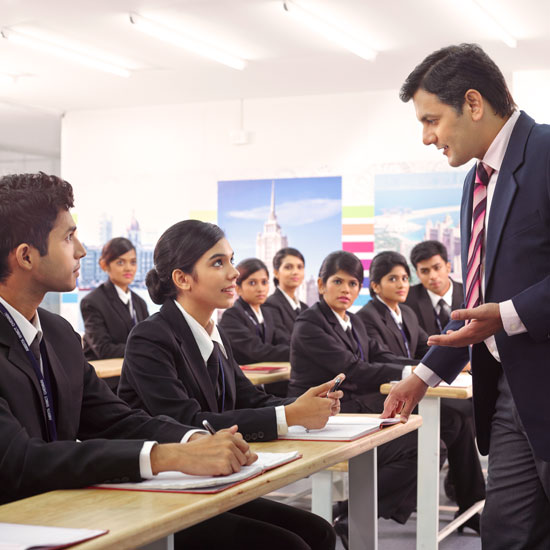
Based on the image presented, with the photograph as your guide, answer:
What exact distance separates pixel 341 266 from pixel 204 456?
3258 mm

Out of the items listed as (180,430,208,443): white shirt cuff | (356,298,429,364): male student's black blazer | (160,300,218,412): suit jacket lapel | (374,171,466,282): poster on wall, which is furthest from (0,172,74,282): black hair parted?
(374,171,466,282): poster on wall

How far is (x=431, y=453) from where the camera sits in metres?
3.66

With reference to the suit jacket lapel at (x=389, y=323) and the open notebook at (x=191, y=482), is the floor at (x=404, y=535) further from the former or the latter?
the open notebook at (x=191, y=482)

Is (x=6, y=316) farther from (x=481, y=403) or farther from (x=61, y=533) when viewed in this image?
(x=481, y=403)

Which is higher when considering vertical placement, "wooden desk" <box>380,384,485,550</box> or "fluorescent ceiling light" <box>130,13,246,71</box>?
"fluorescent ceiling light" <box>130,13,246,71</box>

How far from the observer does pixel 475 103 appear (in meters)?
2.08

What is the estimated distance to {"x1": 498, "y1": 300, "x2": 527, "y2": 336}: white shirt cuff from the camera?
1888 mm

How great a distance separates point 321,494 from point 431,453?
1.84 feet

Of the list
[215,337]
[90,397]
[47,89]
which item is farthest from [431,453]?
[47,89]

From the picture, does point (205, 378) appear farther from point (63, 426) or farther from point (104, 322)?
point (104, 322)

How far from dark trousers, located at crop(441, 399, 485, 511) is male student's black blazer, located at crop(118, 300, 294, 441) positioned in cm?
220

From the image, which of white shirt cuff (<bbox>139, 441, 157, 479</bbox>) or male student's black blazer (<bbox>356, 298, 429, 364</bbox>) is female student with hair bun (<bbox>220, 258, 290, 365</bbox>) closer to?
male student's black blazer (<bbox>356, 298, 429, 364</bbox>)

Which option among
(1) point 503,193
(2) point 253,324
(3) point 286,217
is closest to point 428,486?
(1) point 503,193

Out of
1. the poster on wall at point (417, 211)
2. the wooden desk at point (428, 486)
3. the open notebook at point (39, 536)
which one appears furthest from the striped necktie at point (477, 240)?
the poster on wall at point (417, 211)
